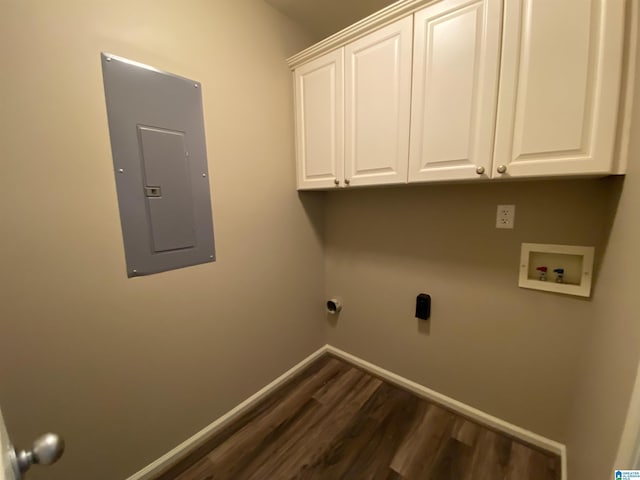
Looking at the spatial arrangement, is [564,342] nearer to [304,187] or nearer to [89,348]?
[304,187]

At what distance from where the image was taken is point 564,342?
49.3 inches

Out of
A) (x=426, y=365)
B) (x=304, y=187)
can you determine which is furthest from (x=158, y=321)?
(x=426, y=365)

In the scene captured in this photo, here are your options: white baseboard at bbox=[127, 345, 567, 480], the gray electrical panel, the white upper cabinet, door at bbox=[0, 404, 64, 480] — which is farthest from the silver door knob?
the white upper cabinet

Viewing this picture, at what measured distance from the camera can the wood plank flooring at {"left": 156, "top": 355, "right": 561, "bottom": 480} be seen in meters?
1.27

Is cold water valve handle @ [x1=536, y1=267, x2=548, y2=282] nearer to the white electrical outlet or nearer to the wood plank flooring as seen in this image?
the white electrical outlet

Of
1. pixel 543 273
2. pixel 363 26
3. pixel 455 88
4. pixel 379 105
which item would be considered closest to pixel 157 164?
pixel 379 105

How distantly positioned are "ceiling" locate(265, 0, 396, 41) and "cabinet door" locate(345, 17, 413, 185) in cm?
38

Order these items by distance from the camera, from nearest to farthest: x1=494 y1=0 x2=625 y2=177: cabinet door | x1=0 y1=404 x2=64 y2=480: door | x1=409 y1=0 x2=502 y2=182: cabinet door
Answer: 1. x1=0 y1=404 x2=64 y2=480: door
2. x1=494 y1=0 x2=625 y2=177: cabinet door
3. x1=409 y1=0 x2=502 y2=182: cabinet door

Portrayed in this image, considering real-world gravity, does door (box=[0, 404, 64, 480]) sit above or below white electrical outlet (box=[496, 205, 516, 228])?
below

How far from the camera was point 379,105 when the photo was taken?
1.34 m

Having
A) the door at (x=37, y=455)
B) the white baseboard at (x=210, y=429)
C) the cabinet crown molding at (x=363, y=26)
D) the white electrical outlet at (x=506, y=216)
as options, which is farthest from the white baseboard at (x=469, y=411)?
the cabinet crown molding at (x=363, y=26)

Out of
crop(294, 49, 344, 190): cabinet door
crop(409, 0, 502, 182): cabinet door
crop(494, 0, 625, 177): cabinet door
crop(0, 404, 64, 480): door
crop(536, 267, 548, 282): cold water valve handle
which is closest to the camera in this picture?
crop(0, 404, 64, 480): door

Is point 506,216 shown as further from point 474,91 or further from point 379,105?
point 379,105

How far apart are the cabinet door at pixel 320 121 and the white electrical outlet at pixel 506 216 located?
0.87m
